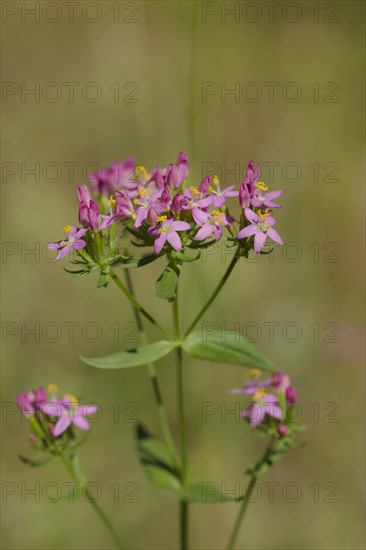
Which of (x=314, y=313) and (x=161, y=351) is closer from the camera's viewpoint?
(x=161, y=351)

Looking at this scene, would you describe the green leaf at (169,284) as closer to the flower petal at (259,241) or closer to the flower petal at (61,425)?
the flower petal at (259,241)

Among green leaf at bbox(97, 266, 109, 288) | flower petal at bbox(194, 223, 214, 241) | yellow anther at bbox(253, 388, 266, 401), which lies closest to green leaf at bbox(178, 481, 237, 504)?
yellow anther at bbox(253, 388, 266, 401)

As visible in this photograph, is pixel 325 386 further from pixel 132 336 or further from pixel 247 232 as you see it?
pixel 247 232

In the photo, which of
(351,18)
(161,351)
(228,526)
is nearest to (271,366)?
(161,351)

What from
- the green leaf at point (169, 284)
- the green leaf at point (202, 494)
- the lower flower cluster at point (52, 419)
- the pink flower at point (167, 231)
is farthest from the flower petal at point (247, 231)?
the green leaf at point (202, 494)

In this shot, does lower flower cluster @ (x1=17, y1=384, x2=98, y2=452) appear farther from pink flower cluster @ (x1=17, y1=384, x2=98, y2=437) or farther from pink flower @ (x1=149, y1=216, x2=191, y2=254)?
pink flower @ (x1=149, y1=216, x2=191, y2=254)
